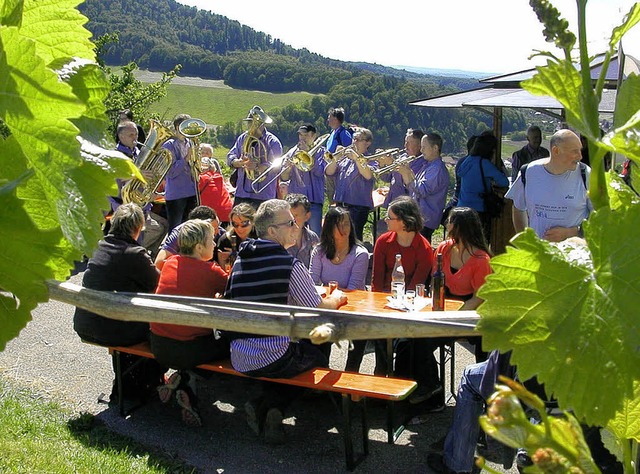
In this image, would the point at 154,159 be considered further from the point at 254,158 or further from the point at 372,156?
the point at 372,156

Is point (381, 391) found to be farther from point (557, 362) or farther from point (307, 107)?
point (307, 107)

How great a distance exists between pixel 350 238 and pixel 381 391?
1920 mm

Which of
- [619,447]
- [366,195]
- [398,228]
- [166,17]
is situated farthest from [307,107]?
[166,17]

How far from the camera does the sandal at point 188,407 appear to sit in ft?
16.7

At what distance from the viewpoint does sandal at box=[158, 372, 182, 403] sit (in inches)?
203

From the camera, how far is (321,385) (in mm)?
4461

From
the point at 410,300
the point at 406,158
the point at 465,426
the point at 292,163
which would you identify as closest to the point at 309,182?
the point at 292,163

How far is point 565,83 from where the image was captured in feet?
1.41

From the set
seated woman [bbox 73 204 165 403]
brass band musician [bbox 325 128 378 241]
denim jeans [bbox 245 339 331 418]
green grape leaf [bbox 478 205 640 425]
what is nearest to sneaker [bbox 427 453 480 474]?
denim jeans [bbox 245 339 331 418]

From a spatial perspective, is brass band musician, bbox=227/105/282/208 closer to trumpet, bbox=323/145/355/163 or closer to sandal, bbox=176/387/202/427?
trumpet, bbox=323/145/355/163

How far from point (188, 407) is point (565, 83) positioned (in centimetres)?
494

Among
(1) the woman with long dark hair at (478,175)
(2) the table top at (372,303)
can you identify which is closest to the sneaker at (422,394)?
(2) the table top at (372,303)

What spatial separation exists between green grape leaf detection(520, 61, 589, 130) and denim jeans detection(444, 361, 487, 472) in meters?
3.88

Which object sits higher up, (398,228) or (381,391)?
(398,228)
